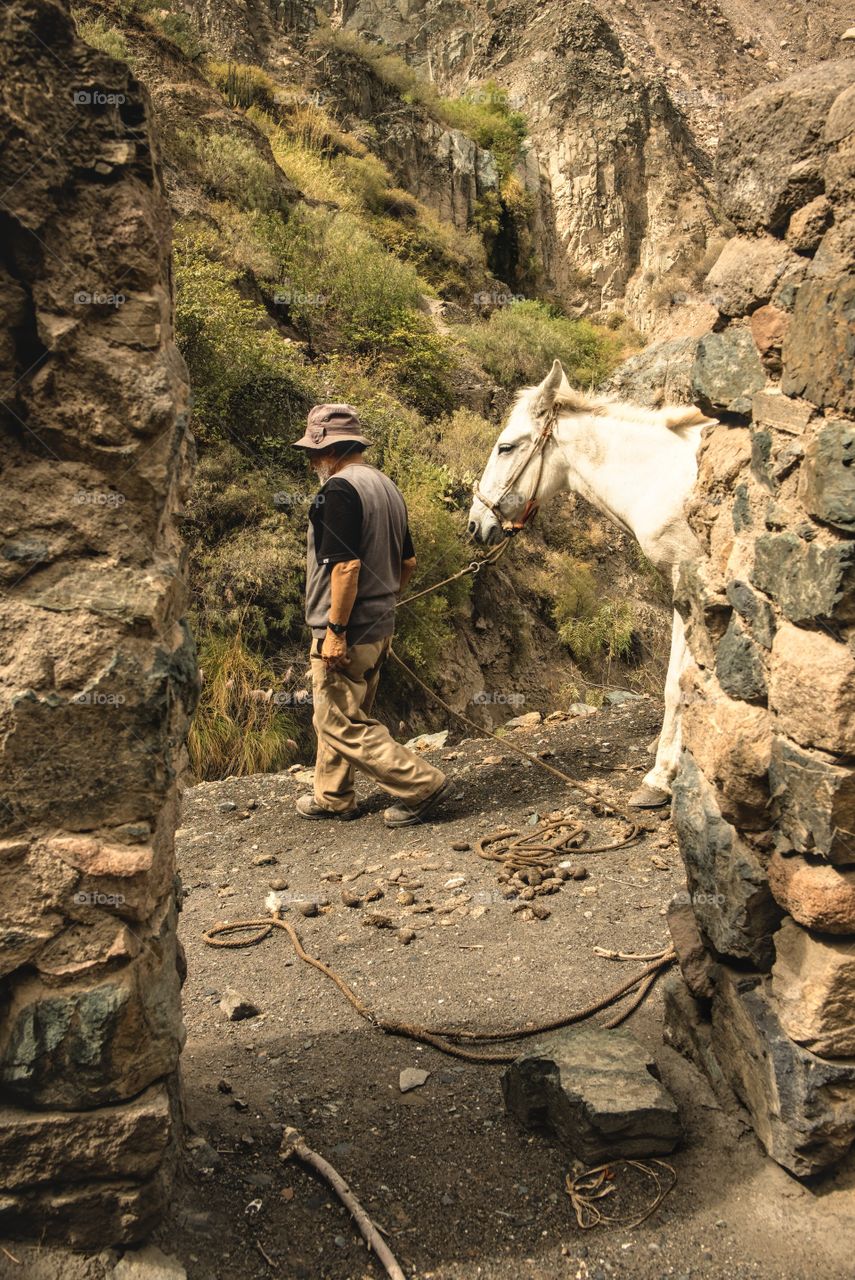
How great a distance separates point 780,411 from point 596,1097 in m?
1.96

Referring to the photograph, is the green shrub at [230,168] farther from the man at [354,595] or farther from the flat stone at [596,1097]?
the flat stone at [596,1097]

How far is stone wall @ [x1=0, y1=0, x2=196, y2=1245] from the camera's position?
207cm

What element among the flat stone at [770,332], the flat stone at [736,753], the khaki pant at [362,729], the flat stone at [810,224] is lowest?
the khaki pant at [362,729]

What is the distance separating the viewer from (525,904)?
4.70 meters

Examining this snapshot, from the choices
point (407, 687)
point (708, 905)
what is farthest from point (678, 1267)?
point (407, 687)

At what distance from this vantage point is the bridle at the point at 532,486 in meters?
6.54

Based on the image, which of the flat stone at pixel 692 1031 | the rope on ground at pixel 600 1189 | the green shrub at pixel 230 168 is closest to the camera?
the rope on ground at pixel 600 1189

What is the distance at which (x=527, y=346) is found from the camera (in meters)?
15.7

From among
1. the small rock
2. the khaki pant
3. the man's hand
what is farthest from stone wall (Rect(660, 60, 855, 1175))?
the khaki pant

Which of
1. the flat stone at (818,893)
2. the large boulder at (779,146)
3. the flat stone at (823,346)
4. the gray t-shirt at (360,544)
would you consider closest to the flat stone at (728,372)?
the flat stone at (823,346)

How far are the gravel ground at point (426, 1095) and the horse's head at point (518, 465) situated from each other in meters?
2.07

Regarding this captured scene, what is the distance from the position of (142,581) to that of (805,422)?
64.7 inches

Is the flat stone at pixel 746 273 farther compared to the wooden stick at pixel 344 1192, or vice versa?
the flat stone at pixel 746 273

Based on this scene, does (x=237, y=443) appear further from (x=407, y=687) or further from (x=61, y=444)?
(x=61, y=444)
